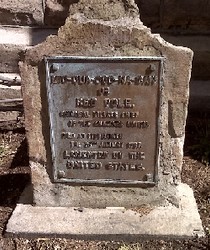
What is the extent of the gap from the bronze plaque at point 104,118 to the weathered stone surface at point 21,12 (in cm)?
172

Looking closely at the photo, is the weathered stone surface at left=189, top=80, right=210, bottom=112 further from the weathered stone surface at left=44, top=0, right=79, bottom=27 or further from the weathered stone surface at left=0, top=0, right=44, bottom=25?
the weathered stone surface at left=0, top=0, right=44, bottom=25

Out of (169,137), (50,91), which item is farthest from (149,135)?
(50,91)

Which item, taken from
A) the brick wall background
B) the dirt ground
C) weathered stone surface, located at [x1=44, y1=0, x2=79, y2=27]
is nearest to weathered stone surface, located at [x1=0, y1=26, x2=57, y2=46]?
the brick wall background

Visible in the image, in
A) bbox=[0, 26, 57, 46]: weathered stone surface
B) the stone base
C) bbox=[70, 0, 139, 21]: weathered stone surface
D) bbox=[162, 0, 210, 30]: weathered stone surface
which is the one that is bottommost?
the stone base

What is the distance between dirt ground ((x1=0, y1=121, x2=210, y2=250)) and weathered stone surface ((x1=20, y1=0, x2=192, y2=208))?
25 cm

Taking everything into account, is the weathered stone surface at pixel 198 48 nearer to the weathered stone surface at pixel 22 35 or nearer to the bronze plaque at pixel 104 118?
the weathered stone surface at pixel 22 35

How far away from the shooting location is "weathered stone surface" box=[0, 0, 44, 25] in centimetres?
416

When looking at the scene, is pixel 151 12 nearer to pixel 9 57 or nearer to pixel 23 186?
pixel 9 57

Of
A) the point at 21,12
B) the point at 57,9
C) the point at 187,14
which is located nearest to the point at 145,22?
the point at 187,14

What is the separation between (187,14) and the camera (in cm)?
419

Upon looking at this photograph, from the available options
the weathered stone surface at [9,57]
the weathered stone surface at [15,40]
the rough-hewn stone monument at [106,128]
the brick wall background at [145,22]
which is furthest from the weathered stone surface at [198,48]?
the rough-hewn stone monument at [106,128]

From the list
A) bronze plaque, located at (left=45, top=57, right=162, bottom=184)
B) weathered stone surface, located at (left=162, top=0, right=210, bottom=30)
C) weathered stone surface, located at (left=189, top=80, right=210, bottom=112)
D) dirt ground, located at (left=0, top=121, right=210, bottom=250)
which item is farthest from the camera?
weathered stone surface, located at (left=189, top=80, right=210, bottom=112)

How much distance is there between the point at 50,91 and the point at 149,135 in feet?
2.03

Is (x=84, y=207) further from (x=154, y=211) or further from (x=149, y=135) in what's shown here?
(x=149, y=135)
